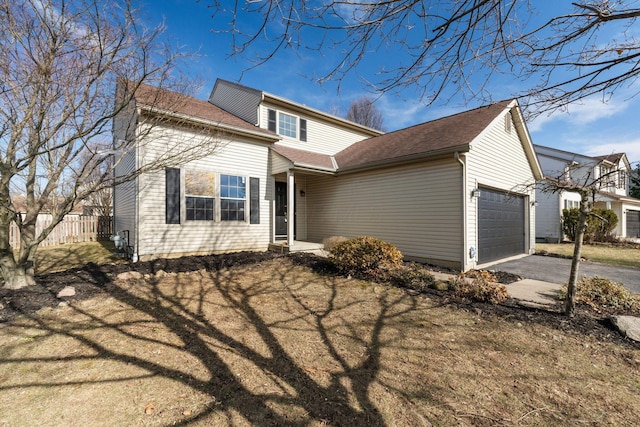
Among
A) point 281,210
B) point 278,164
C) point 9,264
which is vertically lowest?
point 9,264

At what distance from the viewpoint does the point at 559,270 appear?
26.8ft

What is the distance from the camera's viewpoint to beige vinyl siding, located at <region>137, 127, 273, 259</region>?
8.05 meters

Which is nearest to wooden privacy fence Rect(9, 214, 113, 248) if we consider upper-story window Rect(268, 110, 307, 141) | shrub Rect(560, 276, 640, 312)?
upper-story window Rect(268, 110, 307, 141)

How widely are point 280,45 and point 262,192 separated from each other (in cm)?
A: 765

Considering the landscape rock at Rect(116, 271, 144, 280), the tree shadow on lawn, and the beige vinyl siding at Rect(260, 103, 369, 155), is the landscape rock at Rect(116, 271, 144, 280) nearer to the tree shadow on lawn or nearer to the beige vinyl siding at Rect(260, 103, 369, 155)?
the tree shadow on lawn

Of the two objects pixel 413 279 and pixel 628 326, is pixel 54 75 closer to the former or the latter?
pixel 413 279

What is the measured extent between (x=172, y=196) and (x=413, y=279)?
22.9 feet

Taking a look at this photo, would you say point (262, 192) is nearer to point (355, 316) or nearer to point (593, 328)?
point (355, 316)

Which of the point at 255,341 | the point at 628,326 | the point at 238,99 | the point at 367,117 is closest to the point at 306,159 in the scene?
the point at 238,99

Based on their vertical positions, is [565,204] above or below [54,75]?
below

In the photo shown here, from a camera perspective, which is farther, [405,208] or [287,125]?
[287,125]

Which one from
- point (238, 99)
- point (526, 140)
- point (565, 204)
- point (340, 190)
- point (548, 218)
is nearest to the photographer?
point (526, 140)

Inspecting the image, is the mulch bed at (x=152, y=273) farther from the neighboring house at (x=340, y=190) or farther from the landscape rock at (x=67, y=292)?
the neighboring house at (x=340, y=190)

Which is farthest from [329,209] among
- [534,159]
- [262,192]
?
[534,159]
